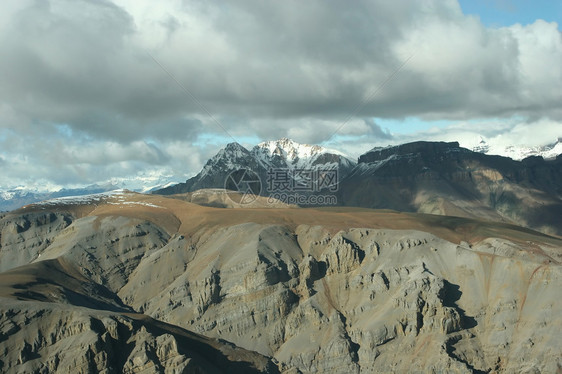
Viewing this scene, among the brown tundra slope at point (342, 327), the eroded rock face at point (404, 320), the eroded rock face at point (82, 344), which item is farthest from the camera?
the eroded rock face at point (404, 320)

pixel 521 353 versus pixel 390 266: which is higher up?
pixel 390 266

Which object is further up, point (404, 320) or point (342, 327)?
point (404, 320)

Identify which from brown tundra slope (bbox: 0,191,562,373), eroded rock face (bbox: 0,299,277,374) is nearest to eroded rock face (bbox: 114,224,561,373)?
brown tundra slope (bbox: 0,191,562,373)

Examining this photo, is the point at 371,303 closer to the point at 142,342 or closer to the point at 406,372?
the point at 406,372

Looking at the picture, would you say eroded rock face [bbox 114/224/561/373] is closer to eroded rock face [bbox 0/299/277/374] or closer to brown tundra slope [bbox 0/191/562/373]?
brown tundra slope [bbox 0/191/562/373]

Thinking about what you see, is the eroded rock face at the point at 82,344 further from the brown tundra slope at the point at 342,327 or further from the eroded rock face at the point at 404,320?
→ the eroded rock face at the point at 404,320

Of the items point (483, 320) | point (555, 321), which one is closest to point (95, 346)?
point (483, 320)

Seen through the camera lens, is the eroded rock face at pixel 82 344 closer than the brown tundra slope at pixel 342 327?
Yes

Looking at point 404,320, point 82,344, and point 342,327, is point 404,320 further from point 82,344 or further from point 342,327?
point 82,344

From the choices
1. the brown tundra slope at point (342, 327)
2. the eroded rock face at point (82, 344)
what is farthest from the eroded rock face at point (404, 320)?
the eroded rock face at point (82, 344)

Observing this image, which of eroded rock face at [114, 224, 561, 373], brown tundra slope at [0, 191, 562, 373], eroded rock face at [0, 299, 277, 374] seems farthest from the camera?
eroded rock face at [114, 224, 561, 373]

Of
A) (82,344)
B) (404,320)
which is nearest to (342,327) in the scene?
(404,320)
